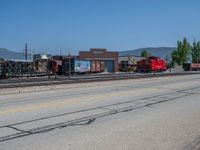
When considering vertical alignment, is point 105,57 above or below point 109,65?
above

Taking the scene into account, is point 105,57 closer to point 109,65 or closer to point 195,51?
point 109,65

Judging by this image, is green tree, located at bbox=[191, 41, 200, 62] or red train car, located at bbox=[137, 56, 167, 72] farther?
green tree, located at bbox=[191, 41, 200, 62]

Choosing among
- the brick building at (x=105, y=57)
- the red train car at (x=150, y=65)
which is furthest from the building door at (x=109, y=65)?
the red train car at (x=150, y=65)

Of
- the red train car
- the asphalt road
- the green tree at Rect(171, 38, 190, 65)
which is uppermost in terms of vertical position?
the green tree at Rect(171, 38, 190, 65)

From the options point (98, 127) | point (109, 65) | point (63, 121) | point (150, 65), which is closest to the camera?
point (98, 127)

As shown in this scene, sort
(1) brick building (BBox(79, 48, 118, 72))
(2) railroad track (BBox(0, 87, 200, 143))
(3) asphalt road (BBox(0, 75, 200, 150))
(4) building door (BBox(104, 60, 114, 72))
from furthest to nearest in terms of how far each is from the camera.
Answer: (1) brick building (BBox(79, 48, 118, 72)) → (4) building door (BBox(104, 60, 114, 72)) → (2) railroad track (BBox(0, 87, 200, 143)) → (3) asphalt road (BBox(0, 75, 200, 150))

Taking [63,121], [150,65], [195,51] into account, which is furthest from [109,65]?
[63,121]

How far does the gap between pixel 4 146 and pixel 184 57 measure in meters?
135

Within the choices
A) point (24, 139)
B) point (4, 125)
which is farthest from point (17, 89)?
point (24, 139)

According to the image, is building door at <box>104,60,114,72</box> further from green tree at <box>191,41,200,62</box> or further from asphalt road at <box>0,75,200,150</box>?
Result: asphalt road at <box>0,75,200,150</box>

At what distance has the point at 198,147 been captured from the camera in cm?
862

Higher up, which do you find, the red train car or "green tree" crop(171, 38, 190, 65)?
"green tree" crop(171, 38, 190, 65)

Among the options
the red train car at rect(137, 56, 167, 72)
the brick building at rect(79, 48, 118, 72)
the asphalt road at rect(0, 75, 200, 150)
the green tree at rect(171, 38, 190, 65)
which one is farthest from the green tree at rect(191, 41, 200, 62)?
the asphalt road at rect(0, 75, 200, 150)

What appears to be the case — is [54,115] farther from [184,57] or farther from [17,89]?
[184,57]
